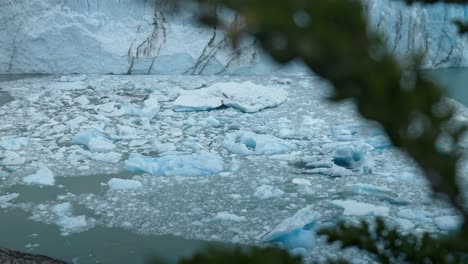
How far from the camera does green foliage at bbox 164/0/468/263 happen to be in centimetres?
70

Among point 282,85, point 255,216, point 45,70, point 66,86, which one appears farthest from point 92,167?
point 45,70

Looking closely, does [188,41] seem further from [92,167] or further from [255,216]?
[255,216]

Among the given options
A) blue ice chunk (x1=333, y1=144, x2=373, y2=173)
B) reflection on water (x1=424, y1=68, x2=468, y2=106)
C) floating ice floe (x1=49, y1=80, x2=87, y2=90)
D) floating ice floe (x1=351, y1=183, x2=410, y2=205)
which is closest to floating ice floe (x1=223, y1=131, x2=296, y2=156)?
blue ice chunk (x1=333, y1=144, x2=373, y2=173)

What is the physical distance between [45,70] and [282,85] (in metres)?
2.55

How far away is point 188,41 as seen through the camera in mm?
7152

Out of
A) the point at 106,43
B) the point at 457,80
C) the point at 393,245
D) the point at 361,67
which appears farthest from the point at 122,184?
the point at 457,80

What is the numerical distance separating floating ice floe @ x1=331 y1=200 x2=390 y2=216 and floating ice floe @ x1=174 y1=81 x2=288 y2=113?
2.00 m

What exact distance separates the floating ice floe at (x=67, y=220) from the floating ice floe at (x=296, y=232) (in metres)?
0.91

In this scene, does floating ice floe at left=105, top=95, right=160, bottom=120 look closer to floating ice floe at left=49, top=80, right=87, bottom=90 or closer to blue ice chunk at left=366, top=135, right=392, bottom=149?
floating ice floe at left=49, top=80, right=87, bottom=90

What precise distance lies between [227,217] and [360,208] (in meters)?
0.70

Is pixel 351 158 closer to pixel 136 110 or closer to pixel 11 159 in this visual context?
pixel 136 110

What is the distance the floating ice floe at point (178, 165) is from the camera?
3.96 metres

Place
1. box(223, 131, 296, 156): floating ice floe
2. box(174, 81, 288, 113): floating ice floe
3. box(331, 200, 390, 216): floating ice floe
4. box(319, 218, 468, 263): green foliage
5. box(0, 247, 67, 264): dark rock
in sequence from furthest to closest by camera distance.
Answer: box(174, 81, 288, 113): floating ice floe < box(223, 131, 296, 156): floating ice floe < box(331, 200, 390, 216): floating ice floe < box(0, 247, 67, 264): dark rock < box(319, 218, 468, 263): green foliage

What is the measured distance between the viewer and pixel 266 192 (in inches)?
143
